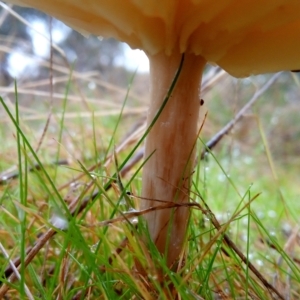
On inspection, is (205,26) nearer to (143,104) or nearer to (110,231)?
(110,231)

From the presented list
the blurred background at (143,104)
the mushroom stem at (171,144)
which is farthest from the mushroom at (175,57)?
the blurred background at (143,104)

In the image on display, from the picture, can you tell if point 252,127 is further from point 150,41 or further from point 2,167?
point 150,41

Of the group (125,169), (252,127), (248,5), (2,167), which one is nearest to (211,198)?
(125,169)

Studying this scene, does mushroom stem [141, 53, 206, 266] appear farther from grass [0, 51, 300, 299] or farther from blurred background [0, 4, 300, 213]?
blurred background [0, 4, 300, 213]

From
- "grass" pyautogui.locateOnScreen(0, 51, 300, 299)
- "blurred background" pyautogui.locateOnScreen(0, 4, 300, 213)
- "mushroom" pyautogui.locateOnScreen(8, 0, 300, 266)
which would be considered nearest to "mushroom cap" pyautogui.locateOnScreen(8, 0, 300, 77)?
"mushroom" pyautogui.locateOnScreen(8, 0, 300, 266)

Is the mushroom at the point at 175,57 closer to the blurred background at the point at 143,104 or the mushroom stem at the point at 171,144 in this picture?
the mushroom stem at the point at 171,144

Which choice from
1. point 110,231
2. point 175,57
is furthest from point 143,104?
point 175,57

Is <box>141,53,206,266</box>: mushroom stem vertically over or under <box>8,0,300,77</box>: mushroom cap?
under
